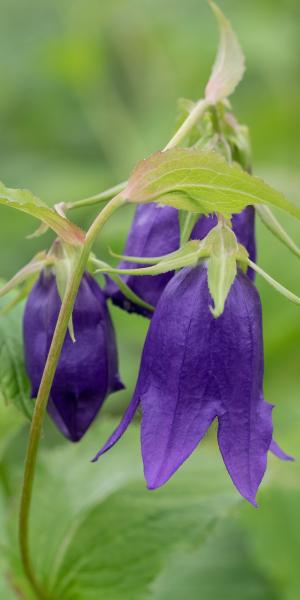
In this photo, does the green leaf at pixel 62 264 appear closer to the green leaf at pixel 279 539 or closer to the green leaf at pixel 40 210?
the green leaf at pixel 40 210

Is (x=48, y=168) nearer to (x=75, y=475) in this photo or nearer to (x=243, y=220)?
(x=75, y=475)

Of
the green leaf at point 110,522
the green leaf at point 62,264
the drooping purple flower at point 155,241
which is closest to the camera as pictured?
the green leaf at point 62,264

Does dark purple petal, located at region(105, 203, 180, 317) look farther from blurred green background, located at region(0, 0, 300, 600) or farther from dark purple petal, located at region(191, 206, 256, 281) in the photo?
blurred green background, located at region(0, 0, 300, 600)

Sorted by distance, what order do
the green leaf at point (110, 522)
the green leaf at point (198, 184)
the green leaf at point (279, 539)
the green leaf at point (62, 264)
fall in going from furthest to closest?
the green leaf at point (279, 539)
the green leaf at point (110, 522)
the green leaf at point (62, 264)
the green leaf at point (198, 184)

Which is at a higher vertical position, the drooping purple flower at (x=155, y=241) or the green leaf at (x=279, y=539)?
the drooping purple flower at (x=155, y=241)

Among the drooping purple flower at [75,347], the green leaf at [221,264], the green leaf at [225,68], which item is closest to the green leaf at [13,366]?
the drooping purple flower at [75,347]

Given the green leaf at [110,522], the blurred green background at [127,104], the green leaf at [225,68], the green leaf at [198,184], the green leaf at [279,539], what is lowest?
the green leaf at [279,539]

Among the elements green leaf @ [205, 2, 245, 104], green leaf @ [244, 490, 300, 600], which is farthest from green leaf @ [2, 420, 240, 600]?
green leaf @ [205, 2, 245, 104]
